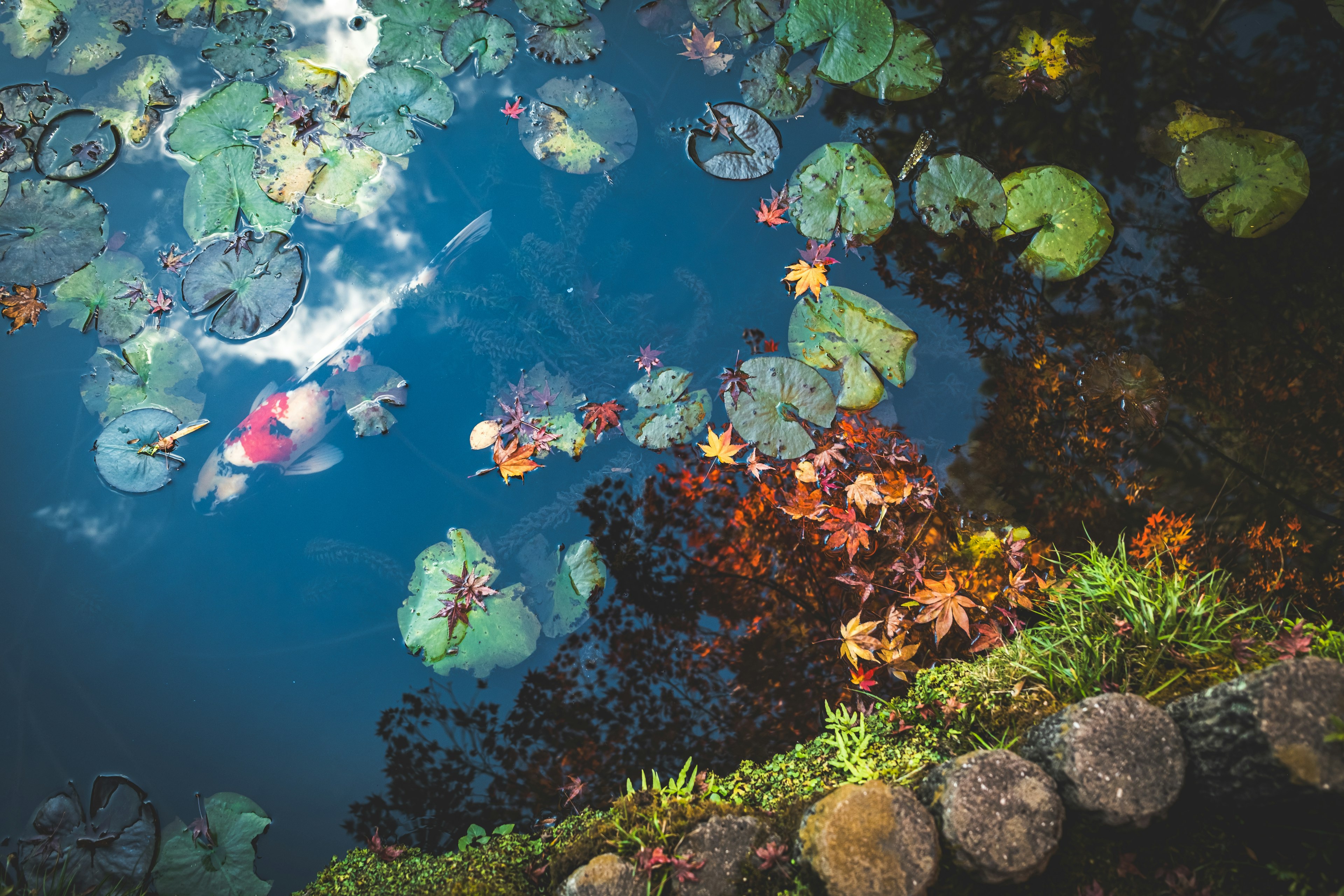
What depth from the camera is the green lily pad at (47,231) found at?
3094mm

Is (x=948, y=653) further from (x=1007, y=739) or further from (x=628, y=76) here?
(x=628, y=76)

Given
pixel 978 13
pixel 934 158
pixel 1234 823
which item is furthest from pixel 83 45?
pixel 1234 823

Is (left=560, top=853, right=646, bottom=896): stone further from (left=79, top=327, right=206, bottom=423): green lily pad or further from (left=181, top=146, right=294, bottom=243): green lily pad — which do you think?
(left=181, top=146, right=294, bottom=243): green lily pad

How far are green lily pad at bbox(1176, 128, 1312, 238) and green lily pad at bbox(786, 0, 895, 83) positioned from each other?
1.52 metres

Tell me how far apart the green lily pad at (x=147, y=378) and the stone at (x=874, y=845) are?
126 inches

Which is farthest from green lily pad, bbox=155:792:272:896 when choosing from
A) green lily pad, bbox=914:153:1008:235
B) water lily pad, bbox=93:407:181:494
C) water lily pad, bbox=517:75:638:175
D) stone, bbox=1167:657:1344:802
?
green lily pad, bbox=914:153:1008:235

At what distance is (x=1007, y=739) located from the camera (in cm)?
221

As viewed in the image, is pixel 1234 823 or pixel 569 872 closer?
pixel 1234 823

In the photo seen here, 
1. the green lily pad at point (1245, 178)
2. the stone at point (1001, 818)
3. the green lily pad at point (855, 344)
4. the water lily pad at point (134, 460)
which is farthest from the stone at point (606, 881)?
the green lily pad at point (1245, 178)

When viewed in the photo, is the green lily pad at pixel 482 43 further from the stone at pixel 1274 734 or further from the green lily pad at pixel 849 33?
the stone at pixel 1274 734

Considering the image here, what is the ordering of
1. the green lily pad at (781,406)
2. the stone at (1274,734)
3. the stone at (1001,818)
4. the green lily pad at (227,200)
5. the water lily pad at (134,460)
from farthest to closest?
the green lily pad at (227,200)
the water lily pad at (134,460)
the green lily pad at (781,406)
the stone at (1001,818)
the stone at (1274,734)

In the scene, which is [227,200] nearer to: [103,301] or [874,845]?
[103,301]

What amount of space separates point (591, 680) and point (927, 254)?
8.36ft

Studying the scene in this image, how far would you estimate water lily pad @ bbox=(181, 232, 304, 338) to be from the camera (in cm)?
303
